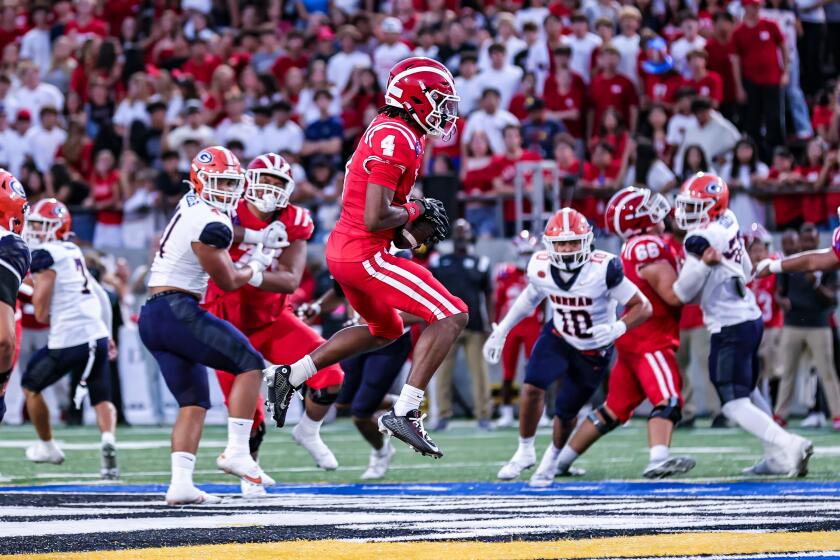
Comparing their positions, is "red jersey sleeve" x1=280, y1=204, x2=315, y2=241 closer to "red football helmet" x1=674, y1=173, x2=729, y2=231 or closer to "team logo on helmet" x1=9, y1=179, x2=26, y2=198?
"team logo on helmet" x1=9, y1=179, x2=26, y2=198

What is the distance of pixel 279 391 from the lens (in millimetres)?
7344

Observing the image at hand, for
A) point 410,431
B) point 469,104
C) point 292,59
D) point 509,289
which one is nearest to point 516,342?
point 509,289

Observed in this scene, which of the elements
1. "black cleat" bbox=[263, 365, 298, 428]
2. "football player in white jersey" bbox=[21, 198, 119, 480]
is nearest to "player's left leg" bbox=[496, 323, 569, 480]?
"black cleat" bbox=[263, 365, 298, 428]

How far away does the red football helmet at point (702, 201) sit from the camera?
9.50 m

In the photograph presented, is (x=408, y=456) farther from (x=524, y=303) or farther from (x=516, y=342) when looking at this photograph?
(x=516, y=342)

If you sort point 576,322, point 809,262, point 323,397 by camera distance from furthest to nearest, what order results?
point 323,397 → point 576,322 → point 809,262

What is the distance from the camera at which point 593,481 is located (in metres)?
8.94

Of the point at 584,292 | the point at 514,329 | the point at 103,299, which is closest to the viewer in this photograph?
the point at 584,292

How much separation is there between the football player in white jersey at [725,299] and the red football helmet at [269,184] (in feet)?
8.06

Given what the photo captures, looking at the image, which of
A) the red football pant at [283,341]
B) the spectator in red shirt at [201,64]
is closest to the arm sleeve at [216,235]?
the red football pant at [283,341]

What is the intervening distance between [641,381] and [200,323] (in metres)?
2.94

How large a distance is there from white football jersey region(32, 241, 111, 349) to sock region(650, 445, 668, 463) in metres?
3.92

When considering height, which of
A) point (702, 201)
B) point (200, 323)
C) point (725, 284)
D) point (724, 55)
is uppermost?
point (724, 55)

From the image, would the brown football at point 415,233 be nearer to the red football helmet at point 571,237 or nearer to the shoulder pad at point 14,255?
the shoulder pad at point 14,255
